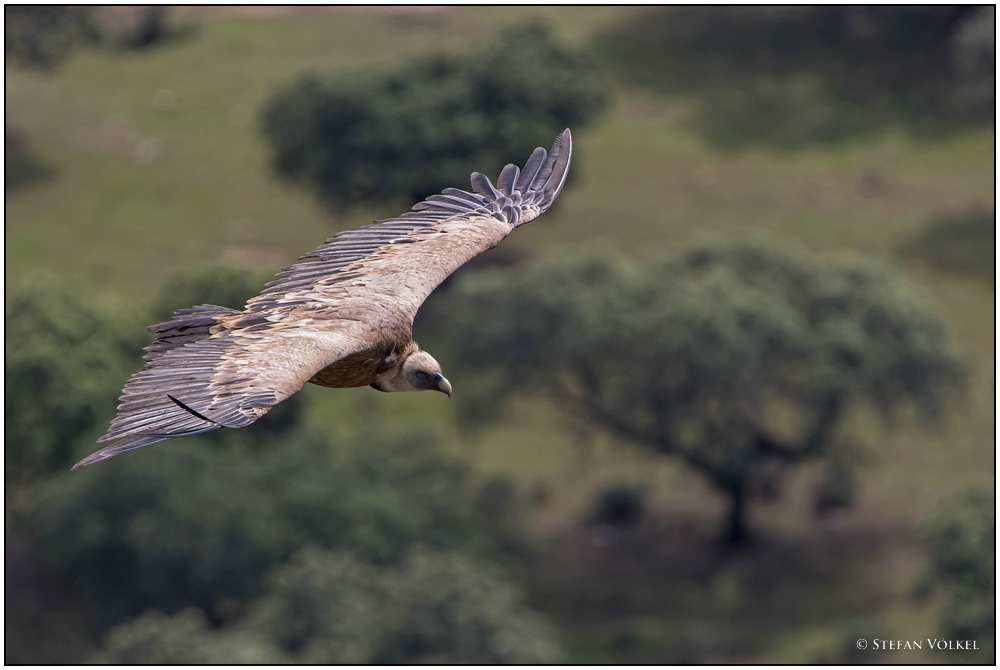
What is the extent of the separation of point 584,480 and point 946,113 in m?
37.2

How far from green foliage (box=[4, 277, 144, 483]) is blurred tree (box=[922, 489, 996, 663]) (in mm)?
30447

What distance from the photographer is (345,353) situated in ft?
73.0

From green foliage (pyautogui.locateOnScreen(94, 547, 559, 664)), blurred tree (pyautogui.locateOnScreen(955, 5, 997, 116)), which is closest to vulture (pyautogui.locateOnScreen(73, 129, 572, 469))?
green foliage (pyautogui.locateOnScreen(94, 547, 559, 664))

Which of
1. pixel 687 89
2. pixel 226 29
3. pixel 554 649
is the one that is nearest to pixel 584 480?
pixel 554 649

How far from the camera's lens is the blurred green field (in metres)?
76.8

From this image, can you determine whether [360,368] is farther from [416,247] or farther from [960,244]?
[960,244]

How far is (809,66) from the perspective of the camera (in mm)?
107312

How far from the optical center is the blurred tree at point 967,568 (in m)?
→ 64.6

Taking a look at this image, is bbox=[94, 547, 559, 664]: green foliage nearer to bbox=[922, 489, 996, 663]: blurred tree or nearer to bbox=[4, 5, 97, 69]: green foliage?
bbox=[922, 489, 996, 663]: blurred tree

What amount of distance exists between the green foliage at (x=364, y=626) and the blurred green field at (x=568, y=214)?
907 centimetres

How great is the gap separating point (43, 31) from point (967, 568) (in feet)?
196

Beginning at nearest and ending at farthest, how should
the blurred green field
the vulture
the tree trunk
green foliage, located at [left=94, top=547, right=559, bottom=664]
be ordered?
the vulture → green foliage, located at [left=94, top=547, right=559, bottom=664] → the tree trunk → the blurred green field

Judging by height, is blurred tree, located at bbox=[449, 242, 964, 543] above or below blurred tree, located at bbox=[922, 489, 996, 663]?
above

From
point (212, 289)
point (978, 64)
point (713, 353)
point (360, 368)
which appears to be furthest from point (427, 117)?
point (360, 368)
